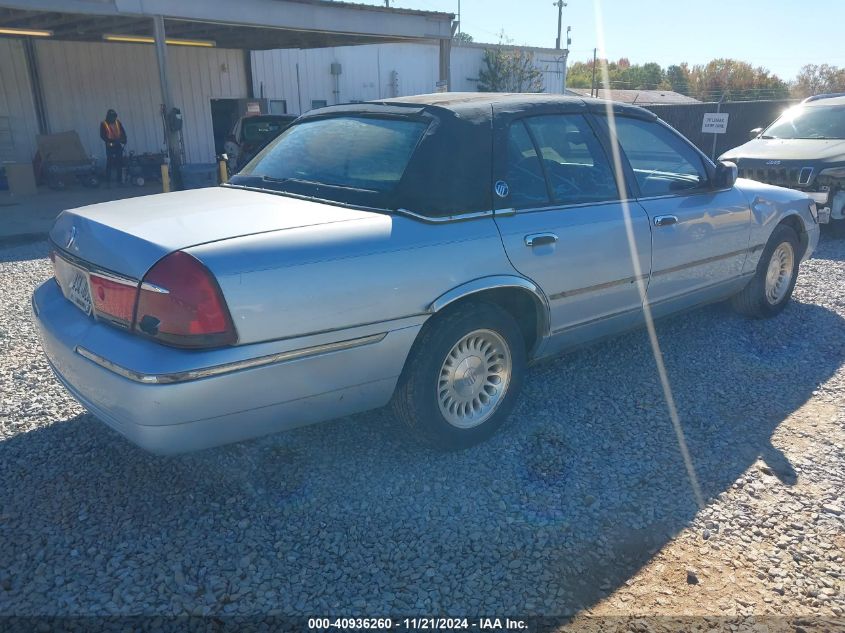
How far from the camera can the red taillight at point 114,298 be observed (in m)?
Answer: 2.65

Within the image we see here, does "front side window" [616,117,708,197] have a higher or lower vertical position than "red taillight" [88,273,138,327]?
higher

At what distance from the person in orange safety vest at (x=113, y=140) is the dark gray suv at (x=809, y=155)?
12764mm

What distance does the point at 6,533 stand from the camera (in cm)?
276

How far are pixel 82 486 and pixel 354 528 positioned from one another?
129cm

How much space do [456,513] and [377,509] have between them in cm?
35

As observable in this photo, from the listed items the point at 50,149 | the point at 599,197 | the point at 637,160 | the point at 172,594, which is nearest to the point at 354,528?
the point at 172,594

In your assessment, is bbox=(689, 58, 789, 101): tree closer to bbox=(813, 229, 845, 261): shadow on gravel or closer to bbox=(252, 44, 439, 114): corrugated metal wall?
bbox=(252, 44, 439, 114): corrugated metal wall

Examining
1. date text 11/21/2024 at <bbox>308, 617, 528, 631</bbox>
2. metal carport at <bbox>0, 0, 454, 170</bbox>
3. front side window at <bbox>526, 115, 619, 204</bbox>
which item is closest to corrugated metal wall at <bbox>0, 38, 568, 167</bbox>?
metal carport at <bbox>0, 0, 454, 170</bbox>

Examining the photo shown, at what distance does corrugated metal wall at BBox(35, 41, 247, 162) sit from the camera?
52.1ft

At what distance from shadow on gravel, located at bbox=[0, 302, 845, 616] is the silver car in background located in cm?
39

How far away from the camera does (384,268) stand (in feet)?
9.36

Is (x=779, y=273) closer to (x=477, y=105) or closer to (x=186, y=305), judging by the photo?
(x=477, y=105)

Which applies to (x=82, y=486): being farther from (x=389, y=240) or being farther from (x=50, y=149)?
(x=50, y=149)

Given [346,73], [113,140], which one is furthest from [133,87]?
[346,73]
